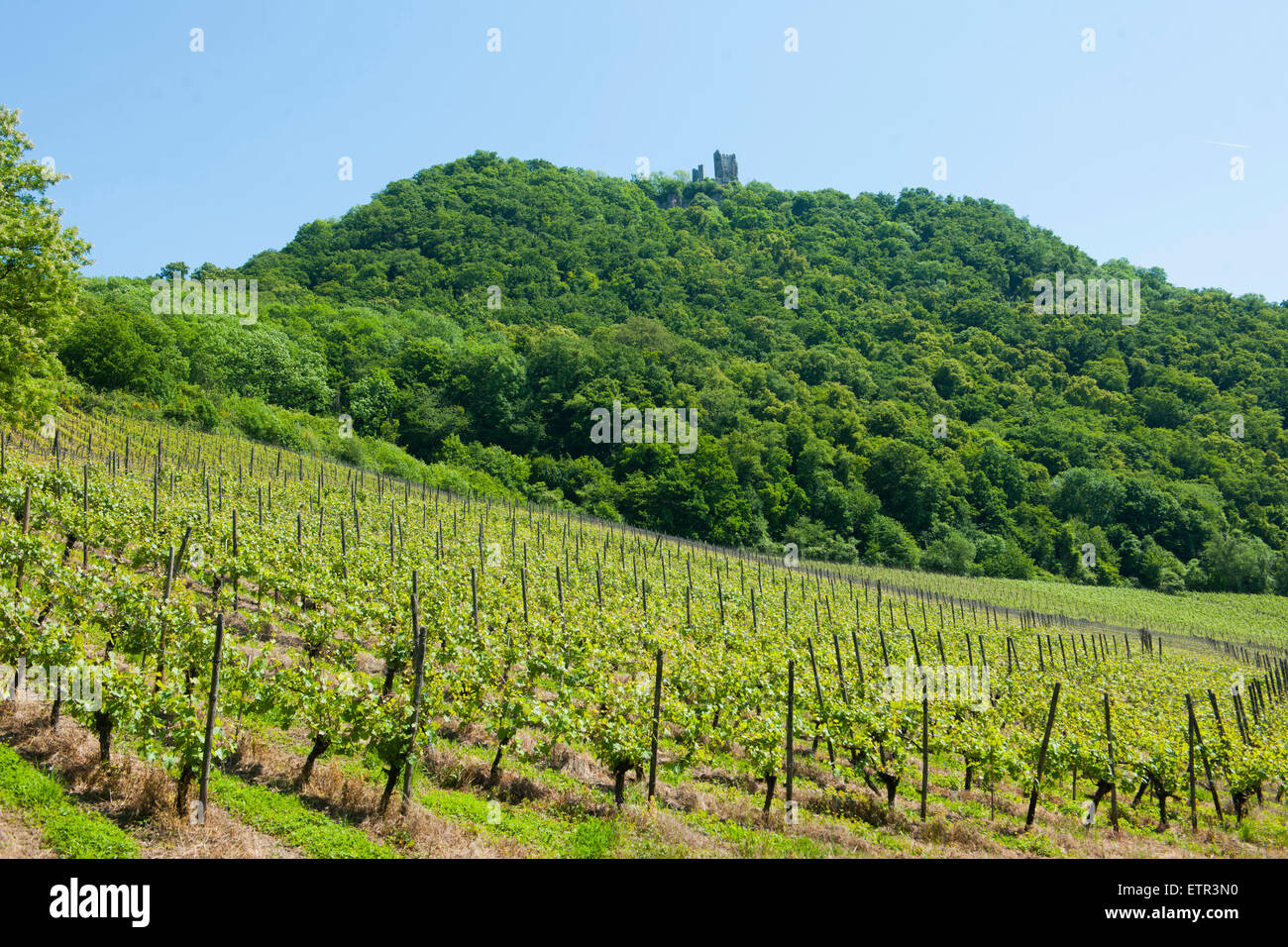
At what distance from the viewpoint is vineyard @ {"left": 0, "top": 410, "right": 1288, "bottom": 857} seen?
878 centimetres

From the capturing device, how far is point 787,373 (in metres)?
94.2

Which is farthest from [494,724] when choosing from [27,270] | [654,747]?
[27,270]

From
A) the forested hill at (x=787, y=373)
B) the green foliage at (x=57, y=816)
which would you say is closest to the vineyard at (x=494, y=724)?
the green foliage at (x=57, y=816)

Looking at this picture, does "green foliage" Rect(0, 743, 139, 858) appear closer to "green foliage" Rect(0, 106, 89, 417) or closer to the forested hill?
"green foliage" Rect(0, 106, 89, 417)

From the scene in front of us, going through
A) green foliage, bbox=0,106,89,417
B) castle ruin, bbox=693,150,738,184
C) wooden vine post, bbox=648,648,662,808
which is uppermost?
castle ruin, bbox=693,150,738,184

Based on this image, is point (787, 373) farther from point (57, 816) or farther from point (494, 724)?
point (57, 816)

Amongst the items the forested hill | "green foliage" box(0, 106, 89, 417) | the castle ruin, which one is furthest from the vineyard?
the castle ruin

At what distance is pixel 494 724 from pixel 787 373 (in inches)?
3444

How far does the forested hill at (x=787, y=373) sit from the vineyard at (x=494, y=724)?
138ft

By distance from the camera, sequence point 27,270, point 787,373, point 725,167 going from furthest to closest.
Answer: point 725,167, point 787,373, point 27,270

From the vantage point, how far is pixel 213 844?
794cm

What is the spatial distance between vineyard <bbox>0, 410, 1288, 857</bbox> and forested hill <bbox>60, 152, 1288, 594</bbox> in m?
42.0

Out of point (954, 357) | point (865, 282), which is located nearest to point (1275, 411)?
point (954, 357)

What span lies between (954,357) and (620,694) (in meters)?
Answer: 98.3
